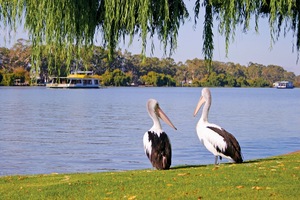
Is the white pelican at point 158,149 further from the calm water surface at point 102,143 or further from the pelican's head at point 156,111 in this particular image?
the calm water surface at point 102,143

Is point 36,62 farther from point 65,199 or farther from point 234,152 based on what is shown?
point 234,152

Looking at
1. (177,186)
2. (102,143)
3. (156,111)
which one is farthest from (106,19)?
(102,143)

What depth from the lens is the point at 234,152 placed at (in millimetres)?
10367

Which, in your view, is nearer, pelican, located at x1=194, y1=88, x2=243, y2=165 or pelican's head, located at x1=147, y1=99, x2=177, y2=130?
pelican, located at x1=194, y1=88, x2=243, y2=165

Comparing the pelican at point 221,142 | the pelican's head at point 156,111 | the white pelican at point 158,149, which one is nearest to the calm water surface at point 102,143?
the pelican's head at point 156,111

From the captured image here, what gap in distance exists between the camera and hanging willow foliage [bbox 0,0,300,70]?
264 inches

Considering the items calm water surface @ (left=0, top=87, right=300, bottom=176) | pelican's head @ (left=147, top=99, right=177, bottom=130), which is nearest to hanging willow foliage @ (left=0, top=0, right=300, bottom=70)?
pelican's head @ (left=147, top=99, right=177, bottom=130)

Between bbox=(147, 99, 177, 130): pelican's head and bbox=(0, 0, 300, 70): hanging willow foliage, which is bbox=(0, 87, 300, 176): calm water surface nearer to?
bbox=(147, 99, 177, 130): pelican's head

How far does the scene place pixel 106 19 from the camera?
22.7 feet

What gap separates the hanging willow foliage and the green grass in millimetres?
1568

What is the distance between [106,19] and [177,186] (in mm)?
2209

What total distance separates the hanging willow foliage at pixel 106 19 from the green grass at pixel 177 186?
5.14ft

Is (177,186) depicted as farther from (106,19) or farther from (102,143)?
(102,143)

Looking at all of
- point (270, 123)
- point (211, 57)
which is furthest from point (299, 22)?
point (270, 123)
